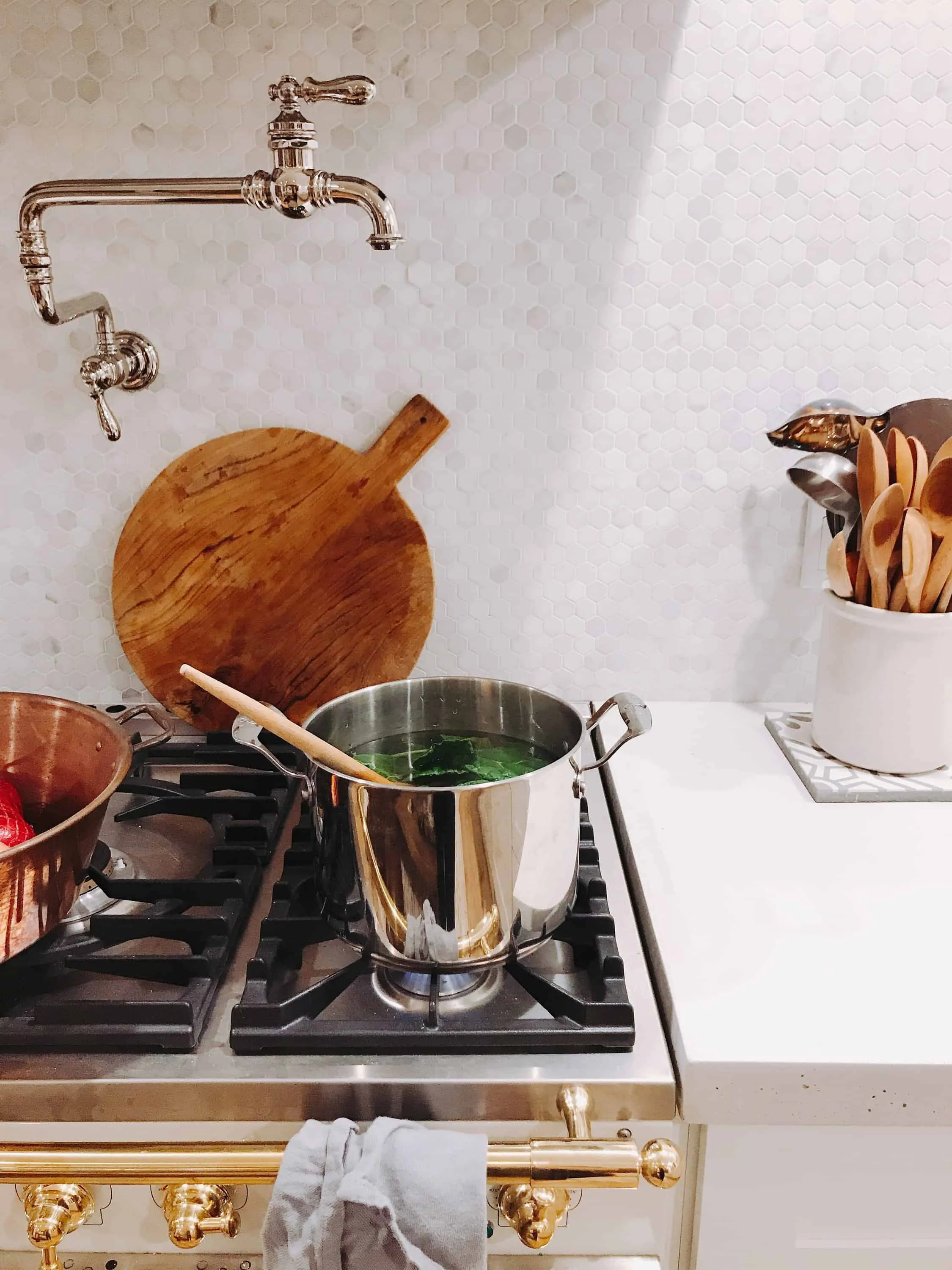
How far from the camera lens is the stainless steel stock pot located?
0.71m

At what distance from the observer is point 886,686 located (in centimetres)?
104

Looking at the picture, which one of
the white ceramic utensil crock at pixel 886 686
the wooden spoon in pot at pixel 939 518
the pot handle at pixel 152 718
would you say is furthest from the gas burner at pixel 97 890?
the wooden spoon in pot at pixel 939 518

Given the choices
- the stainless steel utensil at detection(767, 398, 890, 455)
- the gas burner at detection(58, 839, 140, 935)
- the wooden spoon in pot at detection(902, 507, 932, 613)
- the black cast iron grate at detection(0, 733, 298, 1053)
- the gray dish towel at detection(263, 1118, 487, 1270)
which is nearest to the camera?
the gray dish towel at detection(263, 1118, 487, 1270)

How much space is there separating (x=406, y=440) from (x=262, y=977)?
2.20ft

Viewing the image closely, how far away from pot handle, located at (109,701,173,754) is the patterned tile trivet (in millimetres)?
715

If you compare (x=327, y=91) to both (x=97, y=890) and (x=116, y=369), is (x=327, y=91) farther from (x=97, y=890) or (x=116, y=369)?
(x=97, y=890)

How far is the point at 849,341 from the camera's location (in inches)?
45.4

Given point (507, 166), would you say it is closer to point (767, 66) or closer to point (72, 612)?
point (767, 66)

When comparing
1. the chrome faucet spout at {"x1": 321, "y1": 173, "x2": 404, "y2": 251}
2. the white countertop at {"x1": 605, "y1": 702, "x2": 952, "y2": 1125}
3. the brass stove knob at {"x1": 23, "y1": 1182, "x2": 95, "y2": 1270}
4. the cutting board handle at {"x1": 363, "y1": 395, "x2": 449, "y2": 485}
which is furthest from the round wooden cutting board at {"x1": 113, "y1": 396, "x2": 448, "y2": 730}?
the brass stove knob at {"x1": 23, "y1": 1182, "x2": 95, "y2": 1270}

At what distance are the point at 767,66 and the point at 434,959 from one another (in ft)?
3.35

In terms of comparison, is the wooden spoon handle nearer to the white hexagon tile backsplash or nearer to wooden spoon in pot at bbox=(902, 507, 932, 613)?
the white hexagon tile backsplash

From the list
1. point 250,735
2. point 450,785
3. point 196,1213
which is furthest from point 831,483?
point 196,1213

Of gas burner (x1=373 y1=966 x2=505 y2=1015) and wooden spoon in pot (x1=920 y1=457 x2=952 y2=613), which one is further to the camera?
wooden spoon in pot (x1=920 y1=457 x2=952 y2=613)

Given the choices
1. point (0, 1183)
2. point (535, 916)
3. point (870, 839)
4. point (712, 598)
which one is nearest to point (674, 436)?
point (712, 598)
